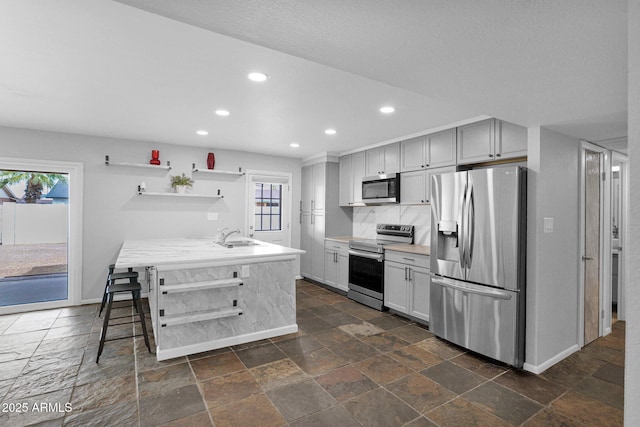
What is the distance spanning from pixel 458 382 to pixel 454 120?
259 centimetres

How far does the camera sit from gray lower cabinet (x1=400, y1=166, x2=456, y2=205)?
409cm

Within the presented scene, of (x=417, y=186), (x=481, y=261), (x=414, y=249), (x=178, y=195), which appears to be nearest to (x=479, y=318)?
(x=481, y=261)

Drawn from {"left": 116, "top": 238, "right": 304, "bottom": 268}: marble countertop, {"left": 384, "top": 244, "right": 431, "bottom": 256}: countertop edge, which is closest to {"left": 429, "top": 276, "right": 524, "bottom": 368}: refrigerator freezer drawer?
{"left": 384, "top": 244, "right": 431, "bottom": 256}: countertop edge

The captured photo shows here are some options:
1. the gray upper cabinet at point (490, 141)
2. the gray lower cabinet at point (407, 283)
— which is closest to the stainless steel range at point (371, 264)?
the gray lower cabinet at point (407, 283)

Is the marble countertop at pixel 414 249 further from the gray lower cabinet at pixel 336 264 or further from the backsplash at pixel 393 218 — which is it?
the gray lower cabinet at pixel 336 264

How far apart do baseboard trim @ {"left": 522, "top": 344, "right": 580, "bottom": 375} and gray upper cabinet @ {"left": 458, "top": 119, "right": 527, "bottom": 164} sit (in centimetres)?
188

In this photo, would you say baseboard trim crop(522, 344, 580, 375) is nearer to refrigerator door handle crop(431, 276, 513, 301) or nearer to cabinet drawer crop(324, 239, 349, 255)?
refrigerator door handle crop(431, 276, 513, 301)

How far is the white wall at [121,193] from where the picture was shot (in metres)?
4.40

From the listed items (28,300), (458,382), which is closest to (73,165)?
(28,300)

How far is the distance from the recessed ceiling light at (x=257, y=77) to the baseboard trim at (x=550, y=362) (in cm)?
323

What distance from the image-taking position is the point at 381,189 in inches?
186

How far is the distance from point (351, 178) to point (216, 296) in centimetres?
308

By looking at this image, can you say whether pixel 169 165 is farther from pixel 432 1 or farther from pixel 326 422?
pixel 432 1

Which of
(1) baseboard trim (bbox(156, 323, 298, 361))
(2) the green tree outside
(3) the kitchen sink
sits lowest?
(1) baseboard trim (bbox(156, 323, 298, 361))
